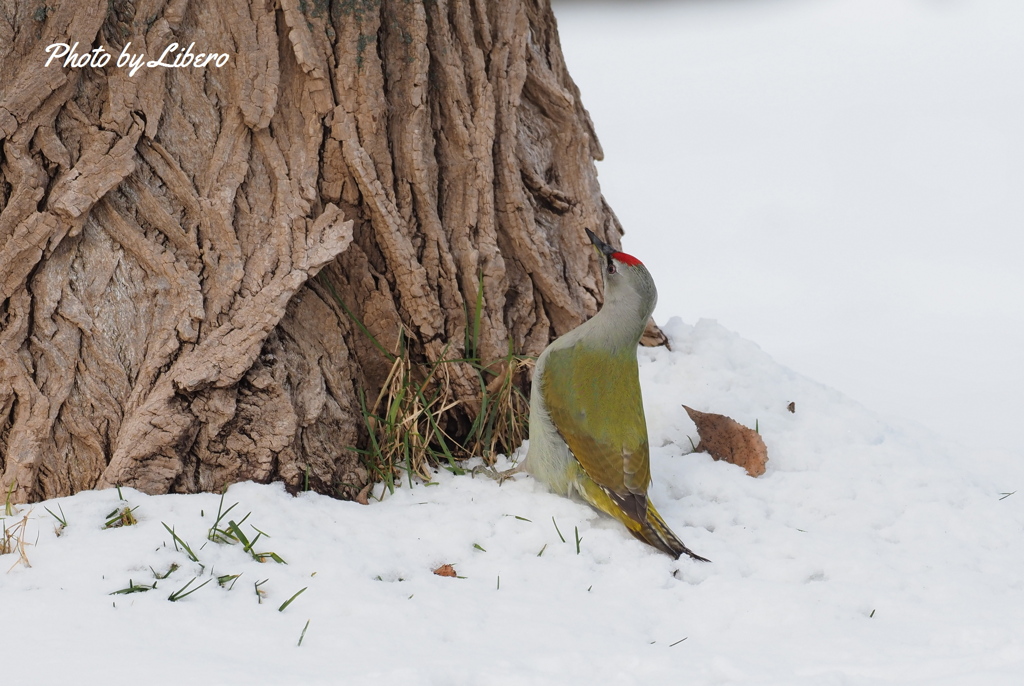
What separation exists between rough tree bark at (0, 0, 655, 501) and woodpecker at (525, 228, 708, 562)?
0.47 metres

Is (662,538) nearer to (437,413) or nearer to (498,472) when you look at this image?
(498,472)

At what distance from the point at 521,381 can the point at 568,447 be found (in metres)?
0.67

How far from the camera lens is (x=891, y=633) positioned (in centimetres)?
282

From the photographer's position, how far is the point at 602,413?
354cm

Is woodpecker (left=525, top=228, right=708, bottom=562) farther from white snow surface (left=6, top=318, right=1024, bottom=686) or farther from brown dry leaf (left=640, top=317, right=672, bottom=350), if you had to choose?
brown dry leaf (left=640, top=317, right=672, bottom=350)

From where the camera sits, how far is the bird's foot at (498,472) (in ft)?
12.3

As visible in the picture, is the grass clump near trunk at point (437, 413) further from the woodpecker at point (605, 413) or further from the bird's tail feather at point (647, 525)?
the bird's tail feather at point (647, 525)

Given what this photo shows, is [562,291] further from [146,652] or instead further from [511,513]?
[146,652]

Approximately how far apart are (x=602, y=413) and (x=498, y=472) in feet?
1.91

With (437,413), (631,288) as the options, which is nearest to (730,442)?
(631,288)

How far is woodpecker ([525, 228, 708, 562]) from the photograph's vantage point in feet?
11.0

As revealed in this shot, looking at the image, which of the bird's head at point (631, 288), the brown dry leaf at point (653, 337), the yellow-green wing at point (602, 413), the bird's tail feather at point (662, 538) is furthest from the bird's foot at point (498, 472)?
the brown dry leaf at point (653, 337)

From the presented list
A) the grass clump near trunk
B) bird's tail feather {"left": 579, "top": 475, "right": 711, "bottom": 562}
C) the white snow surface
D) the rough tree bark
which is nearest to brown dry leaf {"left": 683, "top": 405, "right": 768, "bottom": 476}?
the white snow surface

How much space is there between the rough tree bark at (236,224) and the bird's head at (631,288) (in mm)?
546
